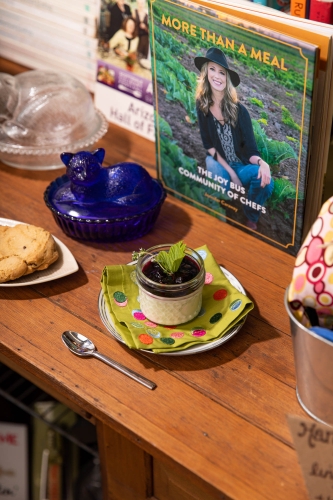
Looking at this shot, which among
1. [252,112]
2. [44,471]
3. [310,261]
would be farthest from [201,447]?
[44,471]

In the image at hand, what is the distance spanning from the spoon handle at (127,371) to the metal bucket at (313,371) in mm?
191

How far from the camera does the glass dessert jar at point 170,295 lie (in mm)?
889

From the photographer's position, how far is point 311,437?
0.70 metres

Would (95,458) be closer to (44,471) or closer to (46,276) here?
(44,471)

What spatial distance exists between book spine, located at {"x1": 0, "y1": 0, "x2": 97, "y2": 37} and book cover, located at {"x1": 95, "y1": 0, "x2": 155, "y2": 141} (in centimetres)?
6

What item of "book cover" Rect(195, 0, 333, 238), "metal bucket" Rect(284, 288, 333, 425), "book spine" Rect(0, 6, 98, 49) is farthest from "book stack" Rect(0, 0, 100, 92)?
"metal bucket" Rect(284, 288, 333, 425)

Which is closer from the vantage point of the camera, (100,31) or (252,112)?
(252,112)

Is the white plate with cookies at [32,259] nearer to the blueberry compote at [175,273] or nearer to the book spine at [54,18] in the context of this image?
the blueberry compote at [175,273]

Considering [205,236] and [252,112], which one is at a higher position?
[252,112]

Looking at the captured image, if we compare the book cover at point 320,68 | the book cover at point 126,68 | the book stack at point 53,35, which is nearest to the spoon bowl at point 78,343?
the book cover at point 320,68

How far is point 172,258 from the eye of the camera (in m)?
0.90

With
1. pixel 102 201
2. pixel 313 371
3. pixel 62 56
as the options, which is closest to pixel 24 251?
pixel 102 201

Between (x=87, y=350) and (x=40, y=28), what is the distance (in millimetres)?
952

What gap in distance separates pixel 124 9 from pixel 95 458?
1.03m
